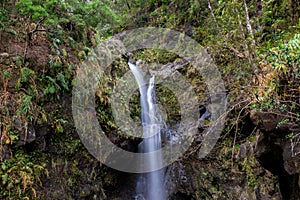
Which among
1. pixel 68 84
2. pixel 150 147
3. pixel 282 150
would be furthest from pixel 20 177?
pixel 150 147

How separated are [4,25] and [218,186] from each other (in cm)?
655

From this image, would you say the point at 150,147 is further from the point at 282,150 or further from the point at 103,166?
the point at 282,150

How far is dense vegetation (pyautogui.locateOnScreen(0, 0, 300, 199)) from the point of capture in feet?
10.0

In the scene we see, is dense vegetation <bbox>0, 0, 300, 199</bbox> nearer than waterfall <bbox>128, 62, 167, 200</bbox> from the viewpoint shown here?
Yes

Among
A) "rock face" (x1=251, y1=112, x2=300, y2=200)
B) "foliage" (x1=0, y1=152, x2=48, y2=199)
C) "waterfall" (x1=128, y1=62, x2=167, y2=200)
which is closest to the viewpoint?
"rock face" (x1=251, y1=112, x2=300, y2=200)

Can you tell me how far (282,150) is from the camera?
10.9 ft

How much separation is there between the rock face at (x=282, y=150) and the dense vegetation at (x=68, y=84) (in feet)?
0.13

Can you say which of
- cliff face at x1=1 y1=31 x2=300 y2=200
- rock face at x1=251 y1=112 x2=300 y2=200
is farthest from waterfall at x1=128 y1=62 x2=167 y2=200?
Result: rock face at x1=251 y1=112 x2=300 y2=200

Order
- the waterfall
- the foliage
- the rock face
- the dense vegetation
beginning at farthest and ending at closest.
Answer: the waterfall < the foliage < the dense vegetation < the rock face

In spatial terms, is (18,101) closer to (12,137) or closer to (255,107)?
(12,137)

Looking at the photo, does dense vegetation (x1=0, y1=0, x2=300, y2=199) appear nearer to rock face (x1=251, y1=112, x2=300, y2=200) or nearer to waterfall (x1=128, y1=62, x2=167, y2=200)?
rock face (x1=251, y1=112, x2=300, y2=200)

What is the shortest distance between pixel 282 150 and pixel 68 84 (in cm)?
432

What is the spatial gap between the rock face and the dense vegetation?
0.13 feet

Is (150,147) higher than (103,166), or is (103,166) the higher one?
(150,147)
